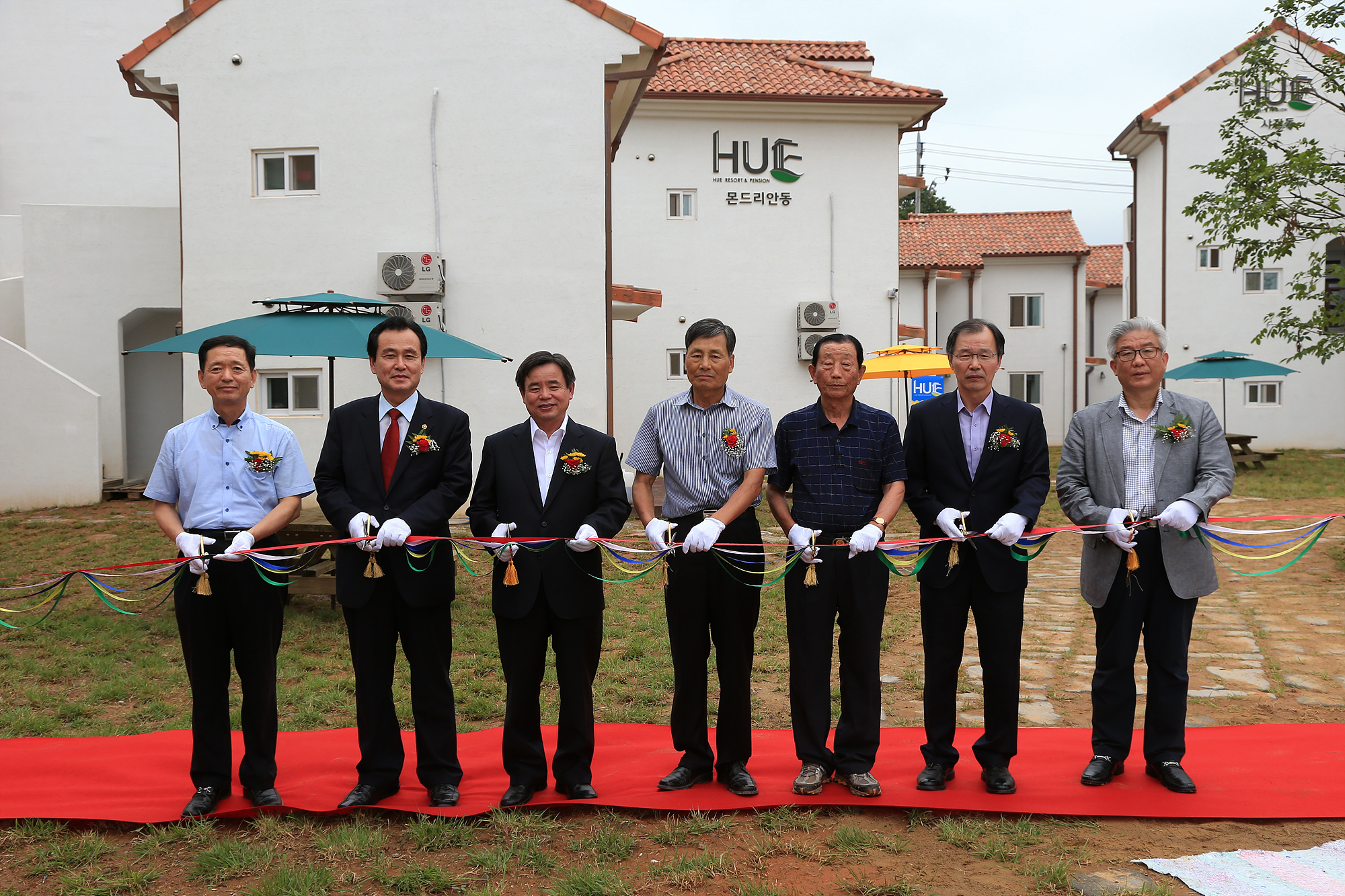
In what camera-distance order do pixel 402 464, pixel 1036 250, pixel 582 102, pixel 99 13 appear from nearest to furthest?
pixel 402 464, pixel 582 102, pixel 99 13, pixel 1036 250

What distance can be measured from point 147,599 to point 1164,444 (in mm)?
8209

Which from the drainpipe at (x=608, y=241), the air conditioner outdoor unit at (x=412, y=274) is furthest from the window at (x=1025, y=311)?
the air conditioner outdoor unit at (x=412, y=274)

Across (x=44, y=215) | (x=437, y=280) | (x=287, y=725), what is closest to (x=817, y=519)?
(x=287, y=725)

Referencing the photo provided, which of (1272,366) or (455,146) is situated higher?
(455,146)

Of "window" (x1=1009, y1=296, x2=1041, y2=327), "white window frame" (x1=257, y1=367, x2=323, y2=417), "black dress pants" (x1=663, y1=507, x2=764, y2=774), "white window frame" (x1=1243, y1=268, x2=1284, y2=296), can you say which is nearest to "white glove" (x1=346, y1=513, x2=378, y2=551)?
"black dress pants" (x1=663, y1=507, x2=764, y2=774)

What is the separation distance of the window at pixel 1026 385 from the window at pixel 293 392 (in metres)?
21.8

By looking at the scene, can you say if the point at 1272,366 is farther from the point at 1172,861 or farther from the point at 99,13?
the point at 99,13

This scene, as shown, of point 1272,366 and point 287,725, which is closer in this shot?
point 287,725

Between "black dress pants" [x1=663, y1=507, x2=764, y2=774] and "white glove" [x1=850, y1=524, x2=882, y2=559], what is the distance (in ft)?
1.31

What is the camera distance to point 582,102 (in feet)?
39.7

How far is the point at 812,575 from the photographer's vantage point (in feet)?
13.3

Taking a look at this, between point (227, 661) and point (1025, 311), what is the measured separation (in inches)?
1101

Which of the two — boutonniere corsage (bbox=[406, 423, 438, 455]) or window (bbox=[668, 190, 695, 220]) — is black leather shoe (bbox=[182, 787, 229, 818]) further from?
window (bbox=[668, 190, 695, 220])

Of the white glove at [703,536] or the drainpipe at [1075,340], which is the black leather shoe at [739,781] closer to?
the white glove at [703,536]
